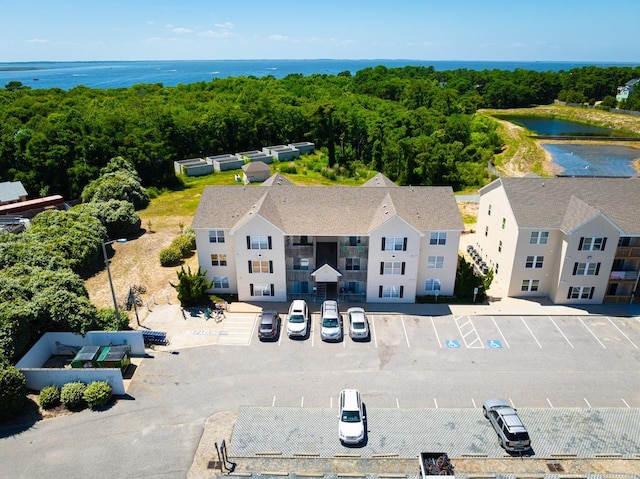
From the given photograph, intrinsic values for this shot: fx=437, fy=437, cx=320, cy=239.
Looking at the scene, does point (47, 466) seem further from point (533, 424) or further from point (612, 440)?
point (612, 440)

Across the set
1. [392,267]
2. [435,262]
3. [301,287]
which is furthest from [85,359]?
[435,262]

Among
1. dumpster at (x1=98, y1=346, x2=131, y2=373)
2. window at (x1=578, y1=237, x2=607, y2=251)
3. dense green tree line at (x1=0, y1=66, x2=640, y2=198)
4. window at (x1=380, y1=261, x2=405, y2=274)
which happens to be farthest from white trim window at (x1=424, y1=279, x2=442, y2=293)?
dense green tree line at (x1=0, y1=66, x2=640, y2=198)

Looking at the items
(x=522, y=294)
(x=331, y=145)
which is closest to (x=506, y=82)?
(x=331, y=145)

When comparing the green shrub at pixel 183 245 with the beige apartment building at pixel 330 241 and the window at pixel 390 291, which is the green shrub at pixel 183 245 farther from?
the window at pixel 390 291

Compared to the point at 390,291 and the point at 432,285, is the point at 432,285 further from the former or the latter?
the point at 390,291

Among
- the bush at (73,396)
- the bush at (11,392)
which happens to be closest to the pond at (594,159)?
the bush at (73,396)

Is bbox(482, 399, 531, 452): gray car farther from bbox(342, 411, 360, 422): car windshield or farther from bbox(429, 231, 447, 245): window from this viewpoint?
bbox(429, 231, 447, 245): window

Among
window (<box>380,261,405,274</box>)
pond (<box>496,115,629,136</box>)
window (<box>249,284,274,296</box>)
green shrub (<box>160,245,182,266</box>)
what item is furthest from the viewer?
pond (<box>496,115,629,136</box>)
